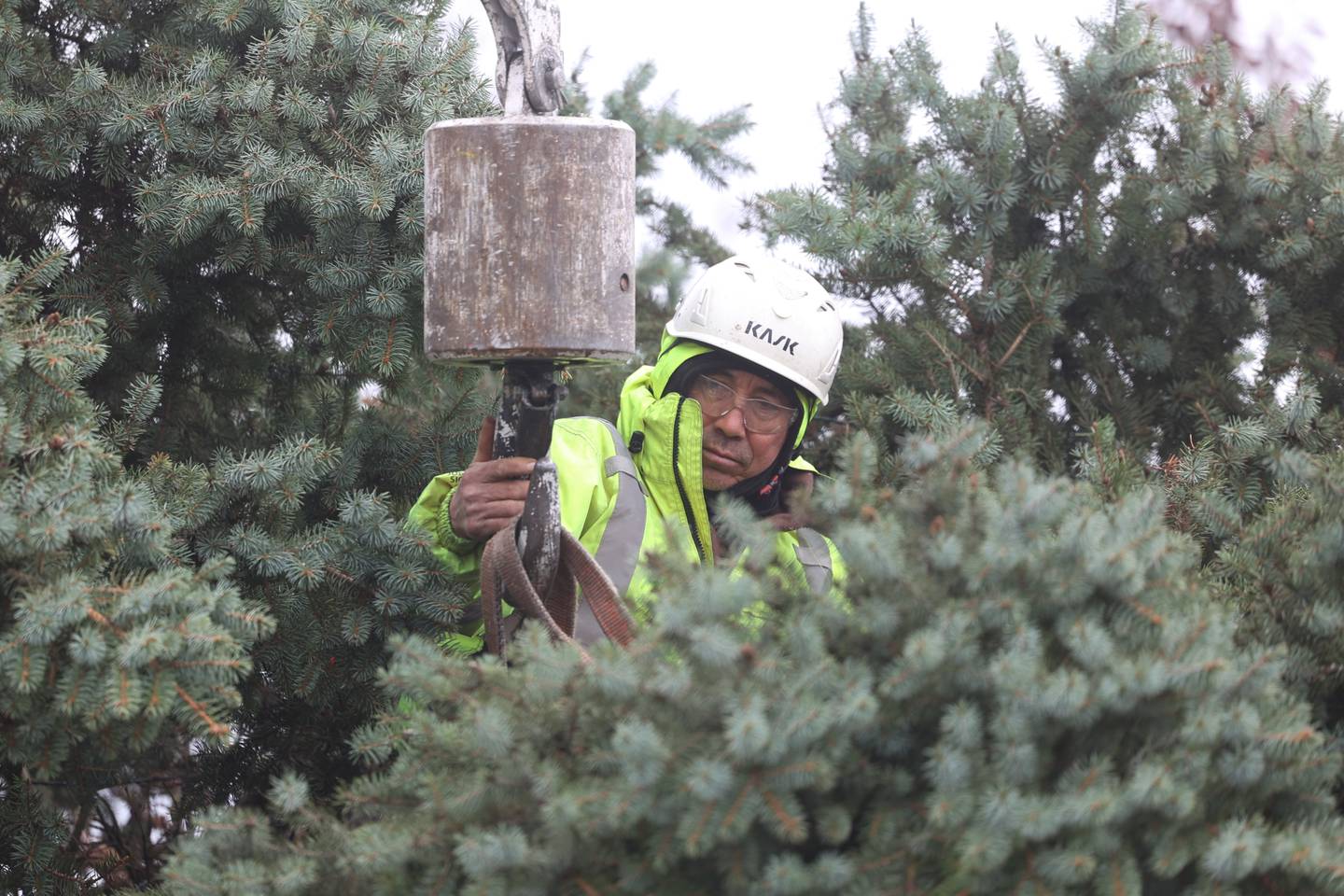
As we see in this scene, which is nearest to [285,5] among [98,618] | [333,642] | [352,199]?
[352,199]

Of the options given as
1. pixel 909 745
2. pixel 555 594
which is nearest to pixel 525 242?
pixel 555 594

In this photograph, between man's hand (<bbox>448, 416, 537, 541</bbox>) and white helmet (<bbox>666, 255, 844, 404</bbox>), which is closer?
man's hand (<bbox>448, 416, 537, 541</bbox>)

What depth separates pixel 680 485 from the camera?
3.89 metres

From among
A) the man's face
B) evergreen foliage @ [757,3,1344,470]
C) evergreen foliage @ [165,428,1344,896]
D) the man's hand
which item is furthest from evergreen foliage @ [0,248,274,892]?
evergreen foliage @ [757,3,1344,470]

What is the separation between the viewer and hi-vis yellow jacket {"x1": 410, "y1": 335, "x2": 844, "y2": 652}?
3.67 m

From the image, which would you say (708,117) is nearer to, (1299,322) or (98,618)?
(1299,322)

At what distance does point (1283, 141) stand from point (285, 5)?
289 centimetres

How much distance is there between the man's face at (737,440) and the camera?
396 centimetres

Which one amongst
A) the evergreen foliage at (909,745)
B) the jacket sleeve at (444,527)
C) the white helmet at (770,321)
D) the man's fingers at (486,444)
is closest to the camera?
the evergreen foliage at (909,745)

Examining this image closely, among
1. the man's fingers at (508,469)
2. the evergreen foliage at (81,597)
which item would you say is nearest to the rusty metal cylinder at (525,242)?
the man's fingers at (508,469)

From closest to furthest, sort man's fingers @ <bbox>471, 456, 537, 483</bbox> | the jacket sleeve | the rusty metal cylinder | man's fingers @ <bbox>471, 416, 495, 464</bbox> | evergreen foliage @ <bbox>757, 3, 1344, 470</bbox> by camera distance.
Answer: the rusty metal cylinder, man's fingers @ <bbox>471, 456, 537, 483</bbox>, man's fingers @ <bbox>471, 416, 495, 464</bbox>, the jacket sleeve, evergreen foliage @ <bbox>757, 3, 1344, 470</bbox>

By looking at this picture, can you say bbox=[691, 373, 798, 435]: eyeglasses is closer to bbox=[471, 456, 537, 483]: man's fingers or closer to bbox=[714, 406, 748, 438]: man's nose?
bbox=[714, 406, 748, 438]: man's nose

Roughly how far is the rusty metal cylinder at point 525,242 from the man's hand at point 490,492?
0.33 meters

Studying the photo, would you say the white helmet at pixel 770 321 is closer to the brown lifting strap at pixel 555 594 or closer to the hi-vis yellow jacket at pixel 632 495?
the hi-vis yellow jacket at pixel 632 495
